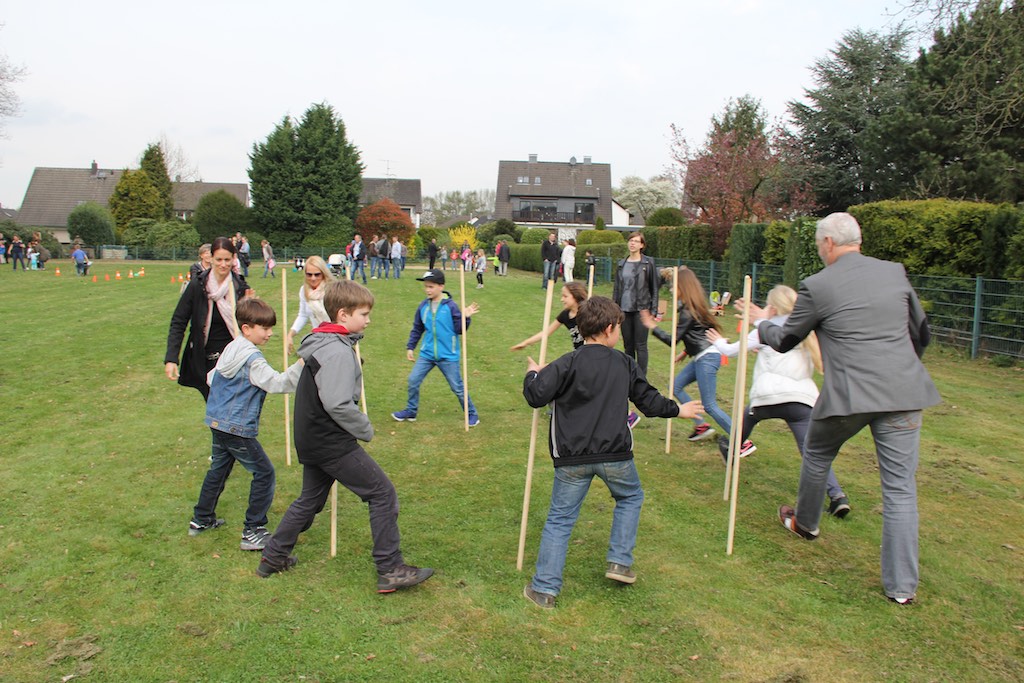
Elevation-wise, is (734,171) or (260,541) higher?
(734,171)

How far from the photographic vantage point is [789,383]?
6.14 m

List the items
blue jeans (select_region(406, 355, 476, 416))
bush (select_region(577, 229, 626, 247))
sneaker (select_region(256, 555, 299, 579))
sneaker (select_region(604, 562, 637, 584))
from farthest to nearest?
bush (select_region(577, 229, 626, 247)) → blue jeans (select_region(406, 355, 476, 416)) → sneaker (select_region(256, 555, 299, 579)) → sneaker (select_region(604, 562, 637, 584))

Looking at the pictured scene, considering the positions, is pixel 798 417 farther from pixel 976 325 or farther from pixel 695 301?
pixel 976 325

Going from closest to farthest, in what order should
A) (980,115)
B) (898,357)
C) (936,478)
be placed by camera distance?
(898,357) → (936,478) → (980,115)

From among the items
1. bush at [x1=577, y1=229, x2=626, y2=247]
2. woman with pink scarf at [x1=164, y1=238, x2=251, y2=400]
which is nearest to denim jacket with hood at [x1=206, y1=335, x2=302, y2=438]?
woman with pink scarf at [x1=164, y1=238, x2=251, y2=400]

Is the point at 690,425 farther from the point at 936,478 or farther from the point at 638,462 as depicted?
the point at 936,478

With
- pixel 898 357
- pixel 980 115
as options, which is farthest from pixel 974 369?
pixel 898 357

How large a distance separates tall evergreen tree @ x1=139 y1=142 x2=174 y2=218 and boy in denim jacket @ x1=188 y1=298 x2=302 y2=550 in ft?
192

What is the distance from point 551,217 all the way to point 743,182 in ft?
160

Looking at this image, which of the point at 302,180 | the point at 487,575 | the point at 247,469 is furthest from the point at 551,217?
the point at 487,575

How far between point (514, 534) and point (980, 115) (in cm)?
1615

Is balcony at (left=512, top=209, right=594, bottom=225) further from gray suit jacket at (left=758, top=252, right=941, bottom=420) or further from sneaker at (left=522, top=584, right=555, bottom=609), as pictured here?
sneaker at (left=522, top=584, right=555, bottom=609)

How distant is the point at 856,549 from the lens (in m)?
5.38

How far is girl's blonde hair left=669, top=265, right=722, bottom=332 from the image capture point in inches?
290
